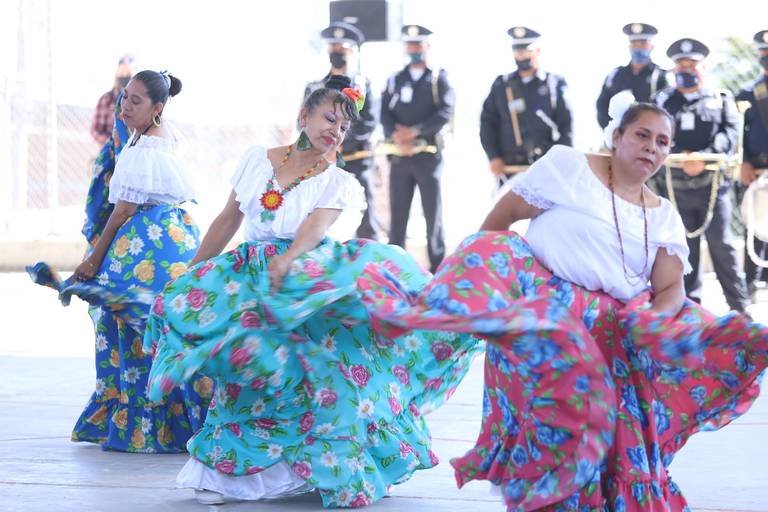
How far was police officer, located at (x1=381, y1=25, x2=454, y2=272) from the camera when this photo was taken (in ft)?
39.4

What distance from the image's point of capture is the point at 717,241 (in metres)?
10.3

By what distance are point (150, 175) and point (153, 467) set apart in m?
1.20

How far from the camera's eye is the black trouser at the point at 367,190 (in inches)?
483

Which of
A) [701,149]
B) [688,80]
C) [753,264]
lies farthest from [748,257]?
[688,80]

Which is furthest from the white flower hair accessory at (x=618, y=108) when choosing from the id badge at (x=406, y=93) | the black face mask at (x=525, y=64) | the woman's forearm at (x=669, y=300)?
the id badge at (x=406, y=93)

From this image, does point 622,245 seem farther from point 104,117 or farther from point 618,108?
point 104,117

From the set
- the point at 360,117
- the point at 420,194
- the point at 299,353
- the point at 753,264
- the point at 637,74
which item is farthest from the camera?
the point at 420,194

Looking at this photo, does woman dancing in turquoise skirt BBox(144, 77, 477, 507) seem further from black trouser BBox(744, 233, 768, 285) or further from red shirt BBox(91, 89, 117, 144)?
black trouser BBox(744, 233, 768, 285)

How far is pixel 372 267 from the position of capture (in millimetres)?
4496

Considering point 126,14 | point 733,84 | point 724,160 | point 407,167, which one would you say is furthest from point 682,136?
point 126,14

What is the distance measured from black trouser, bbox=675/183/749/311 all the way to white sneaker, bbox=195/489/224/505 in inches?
229

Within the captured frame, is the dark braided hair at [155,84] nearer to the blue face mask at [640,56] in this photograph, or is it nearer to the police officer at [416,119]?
the blue face mask at [640,56]

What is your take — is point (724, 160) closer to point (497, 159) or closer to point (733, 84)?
point (497, 159)

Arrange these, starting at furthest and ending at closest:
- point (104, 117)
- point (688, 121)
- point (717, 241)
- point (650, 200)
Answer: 1. point (104, 117)
2. point (717, 241)
3. point (688, 121)
4. point (650, 200)
